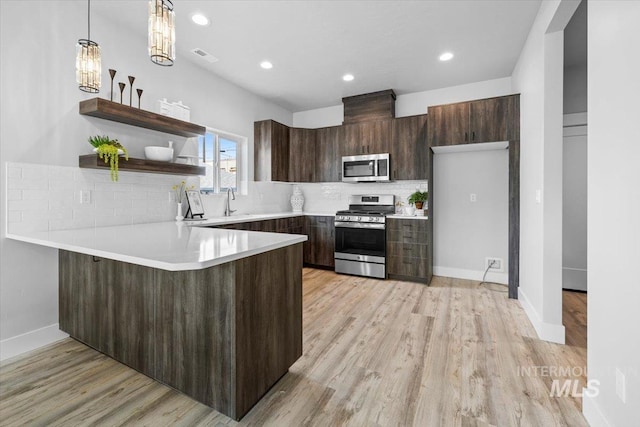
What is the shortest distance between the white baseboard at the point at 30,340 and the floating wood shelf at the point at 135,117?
1.80 metres

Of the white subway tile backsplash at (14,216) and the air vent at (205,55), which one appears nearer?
the white subway tile backsplash at (14,216)

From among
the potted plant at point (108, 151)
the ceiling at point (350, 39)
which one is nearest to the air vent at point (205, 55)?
the ceiling at point (350, 39)

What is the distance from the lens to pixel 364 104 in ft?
15.6

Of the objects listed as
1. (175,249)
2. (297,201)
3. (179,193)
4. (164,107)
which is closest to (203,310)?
(175,249)

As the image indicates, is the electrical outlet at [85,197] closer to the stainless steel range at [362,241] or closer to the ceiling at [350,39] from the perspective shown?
the ceiling at [350,39]

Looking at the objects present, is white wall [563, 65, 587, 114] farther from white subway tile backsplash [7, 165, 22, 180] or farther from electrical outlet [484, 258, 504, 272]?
white subway tile backsplash [7, 165, 22, 180]

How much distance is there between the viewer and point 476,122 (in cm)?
360

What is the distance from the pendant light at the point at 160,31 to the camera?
1.51 metres
